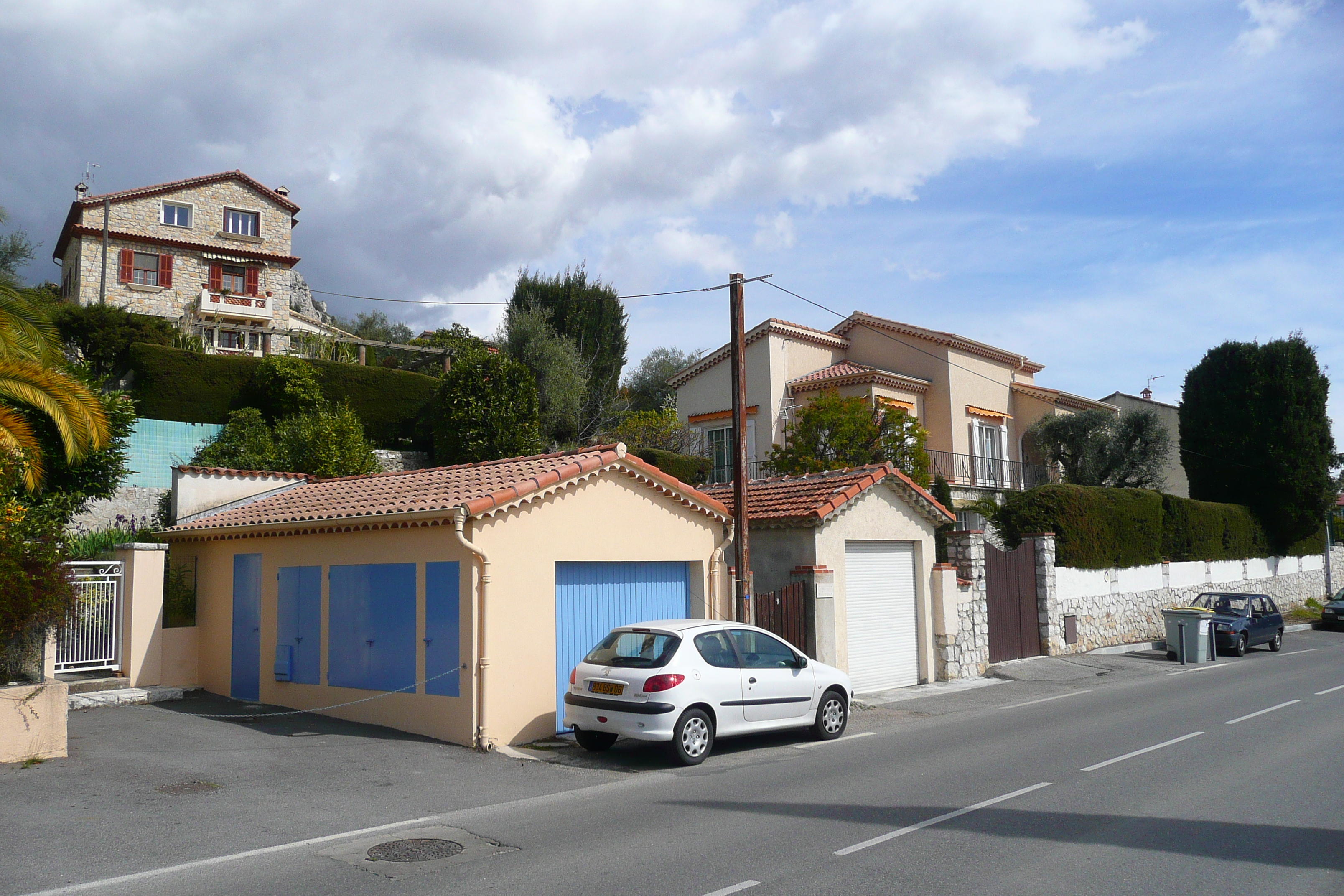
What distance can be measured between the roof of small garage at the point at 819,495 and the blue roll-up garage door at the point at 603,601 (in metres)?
2.29

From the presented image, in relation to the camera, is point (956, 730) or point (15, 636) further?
point (956, 730)

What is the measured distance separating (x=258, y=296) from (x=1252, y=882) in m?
44.4

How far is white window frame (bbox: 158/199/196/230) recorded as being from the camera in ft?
138

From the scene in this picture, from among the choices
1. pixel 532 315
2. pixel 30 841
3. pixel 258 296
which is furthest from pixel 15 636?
pixel 258 296

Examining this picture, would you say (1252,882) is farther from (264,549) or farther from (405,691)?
(264,549)

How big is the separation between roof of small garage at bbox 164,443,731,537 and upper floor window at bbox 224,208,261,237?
31.5 metres

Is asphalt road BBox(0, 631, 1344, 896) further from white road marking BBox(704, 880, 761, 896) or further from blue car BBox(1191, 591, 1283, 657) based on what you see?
blue car BBox(1191, 591, 1283, 657)

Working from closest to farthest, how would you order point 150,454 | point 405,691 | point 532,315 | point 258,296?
point 405,691, point 150,454, point 532,315, point 258,296

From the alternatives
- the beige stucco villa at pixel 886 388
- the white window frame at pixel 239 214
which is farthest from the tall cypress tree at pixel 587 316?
the white window frame at pixel 239 214

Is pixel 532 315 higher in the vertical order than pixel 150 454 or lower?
higher

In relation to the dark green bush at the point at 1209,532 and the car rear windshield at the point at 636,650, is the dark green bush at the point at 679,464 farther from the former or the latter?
the dark green bush at the point at 1209,532

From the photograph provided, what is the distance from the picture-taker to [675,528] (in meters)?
14.6

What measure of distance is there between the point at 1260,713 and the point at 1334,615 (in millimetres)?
23445

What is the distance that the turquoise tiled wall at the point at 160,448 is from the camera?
21812 mm
